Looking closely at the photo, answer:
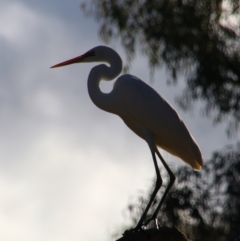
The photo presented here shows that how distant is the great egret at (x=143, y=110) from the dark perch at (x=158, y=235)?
2.52 feet

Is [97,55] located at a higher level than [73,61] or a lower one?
lower

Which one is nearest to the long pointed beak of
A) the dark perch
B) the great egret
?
the great egret

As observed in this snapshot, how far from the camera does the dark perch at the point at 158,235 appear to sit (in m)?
5.43

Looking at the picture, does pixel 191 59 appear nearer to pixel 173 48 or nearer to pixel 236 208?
pixel 173 48

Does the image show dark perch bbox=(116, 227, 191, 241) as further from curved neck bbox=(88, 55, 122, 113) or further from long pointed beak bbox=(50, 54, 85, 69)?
long pointed beak bbox=(50, 54, 85, 69)

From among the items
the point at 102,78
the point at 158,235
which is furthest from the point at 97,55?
the point at 158,235

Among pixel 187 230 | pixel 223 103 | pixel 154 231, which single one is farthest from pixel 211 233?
pixel 154 231

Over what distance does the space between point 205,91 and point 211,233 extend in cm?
159

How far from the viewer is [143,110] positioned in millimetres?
6434

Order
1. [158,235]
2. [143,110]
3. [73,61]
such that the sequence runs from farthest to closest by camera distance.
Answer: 1. [73,61]
2. [143,110]
3. [158,235]

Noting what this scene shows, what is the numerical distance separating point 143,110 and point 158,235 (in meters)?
1.14

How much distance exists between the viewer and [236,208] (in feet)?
28.9

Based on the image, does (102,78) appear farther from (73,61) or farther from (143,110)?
(73,61)

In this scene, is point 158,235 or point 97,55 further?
point 97,55
